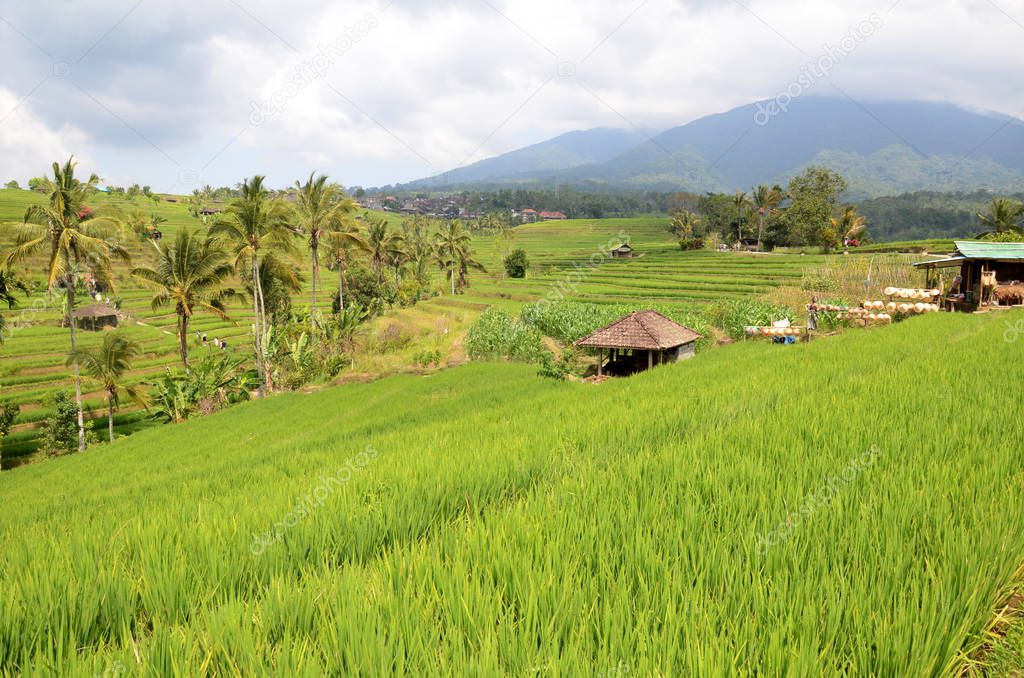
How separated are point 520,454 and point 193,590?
297 centimetres

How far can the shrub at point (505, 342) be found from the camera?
89.7 feet

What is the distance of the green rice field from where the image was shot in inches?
74.4

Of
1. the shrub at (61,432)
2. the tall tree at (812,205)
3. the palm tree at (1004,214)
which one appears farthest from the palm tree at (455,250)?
the palm tree at (1004,214)

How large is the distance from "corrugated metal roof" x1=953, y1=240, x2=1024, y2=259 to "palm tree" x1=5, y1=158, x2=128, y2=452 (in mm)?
31129

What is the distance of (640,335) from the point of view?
819 inches

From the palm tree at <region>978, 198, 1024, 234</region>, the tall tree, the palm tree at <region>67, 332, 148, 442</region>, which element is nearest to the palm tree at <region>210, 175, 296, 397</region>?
the palm tree at <region>67, 332, 148, 442</region>

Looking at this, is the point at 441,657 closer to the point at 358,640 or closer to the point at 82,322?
the point at 358,640

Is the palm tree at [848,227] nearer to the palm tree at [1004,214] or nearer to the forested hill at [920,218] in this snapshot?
the palm tree at [1004,214]

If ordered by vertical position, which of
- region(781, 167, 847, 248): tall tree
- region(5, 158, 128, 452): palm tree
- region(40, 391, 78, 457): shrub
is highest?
region(781, 167, 847, 248): tall tree

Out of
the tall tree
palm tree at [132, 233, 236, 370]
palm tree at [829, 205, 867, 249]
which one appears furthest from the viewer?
the tall tree

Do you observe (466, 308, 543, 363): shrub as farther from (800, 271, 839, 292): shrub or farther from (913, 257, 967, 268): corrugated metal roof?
(800, 271, 839, 292): shrub

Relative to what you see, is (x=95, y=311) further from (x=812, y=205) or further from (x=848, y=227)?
(x=812, y=205)

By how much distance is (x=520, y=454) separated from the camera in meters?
5.13

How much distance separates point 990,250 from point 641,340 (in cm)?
1204
